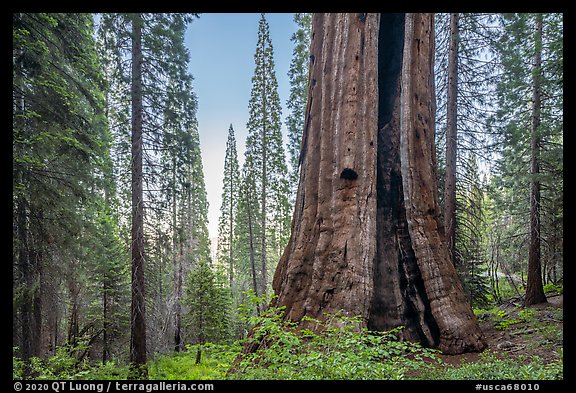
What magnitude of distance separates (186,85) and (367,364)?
9.60m

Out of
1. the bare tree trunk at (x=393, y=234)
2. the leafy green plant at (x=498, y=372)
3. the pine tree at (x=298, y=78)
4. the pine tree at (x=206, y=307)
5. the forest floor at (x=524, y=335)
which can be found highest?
the pine tree at (x=298, y=78)

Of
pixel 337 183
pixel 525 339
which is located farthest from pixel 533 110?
pixel 337 183

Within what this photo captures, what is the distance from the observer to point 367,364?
2848 millimetres

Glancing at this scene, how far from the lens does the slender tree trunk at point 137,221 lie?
25.3 ft

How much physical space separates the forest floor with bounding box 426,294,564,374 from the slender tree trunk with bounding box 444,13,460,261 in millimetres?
2661

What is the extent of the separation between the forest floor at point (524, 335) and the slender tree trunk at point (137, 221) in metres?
7.13

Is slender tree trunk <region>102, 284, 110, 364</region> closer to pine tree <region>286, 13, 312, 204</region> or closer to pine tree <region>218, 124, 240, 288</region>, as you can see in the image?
pine tree <region>286, 13, 312, 204</region>

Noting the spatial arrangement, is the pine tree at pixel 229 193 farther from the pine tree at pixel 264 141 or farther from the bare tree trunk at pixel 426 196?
the bare tree trunk at pixel 426 196

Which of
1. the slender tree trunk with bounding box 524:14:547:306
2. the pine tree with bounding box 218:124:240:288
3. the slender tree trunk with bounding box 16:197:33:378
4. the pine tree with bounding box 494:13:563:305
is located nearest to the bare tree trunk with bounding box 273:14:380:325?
the slender tree trunk with bounding box 16:197:33:378

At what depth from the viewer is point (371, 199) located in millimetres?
5105

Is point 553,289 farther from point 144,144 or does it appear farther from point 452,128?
point 144,144

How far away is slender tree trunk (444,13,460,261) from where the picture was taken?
9.17 metres

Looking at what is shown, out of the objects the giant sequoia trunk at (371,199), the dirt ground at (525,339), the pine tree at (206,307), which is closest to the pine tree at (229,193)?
the pine tree at (206,307)
